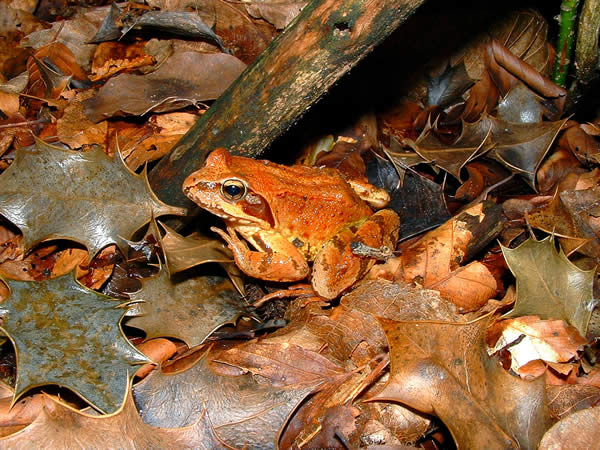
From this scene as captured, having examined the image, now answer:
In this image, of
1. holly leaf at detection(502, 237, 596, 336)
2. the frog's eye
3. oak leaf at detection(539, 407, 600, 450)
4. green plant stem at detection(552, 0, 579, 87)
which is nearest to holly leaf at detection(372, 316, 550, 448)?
oak leaf at detection(539, 407, 600, 450)

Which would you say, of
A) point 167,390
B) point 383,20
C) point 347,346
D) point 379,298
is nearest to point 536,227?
point 379,298

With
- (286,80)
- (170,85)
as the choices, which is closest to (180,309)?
(286,80)

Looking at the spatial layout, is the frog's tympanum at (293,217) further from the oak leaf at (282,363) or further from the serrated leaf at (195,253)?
the oak leaf at (282,363)

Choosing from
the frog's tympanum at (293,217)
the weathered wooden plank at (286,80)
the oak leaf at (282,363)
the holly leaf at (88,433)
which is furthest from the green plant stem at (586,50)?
the holly leaf at (88,433)

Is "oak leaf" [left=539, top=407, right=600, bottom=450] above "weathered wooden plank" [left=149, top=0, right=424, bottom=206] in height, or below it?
below

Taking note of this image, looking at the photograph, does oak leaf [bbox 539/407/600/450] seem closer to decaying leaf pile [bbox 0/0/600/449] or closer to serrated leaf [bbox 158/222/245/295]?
decaying leaf pile [bbox 0/0/600/449]

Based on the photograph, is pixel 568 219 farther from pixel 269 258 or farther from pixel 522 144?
pixel 269 258

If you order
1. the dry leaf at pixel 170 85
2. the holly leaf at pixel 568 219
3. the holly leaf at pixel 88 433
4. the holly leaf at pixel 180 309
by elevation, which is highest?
the dry leaf at pixel 170 85
